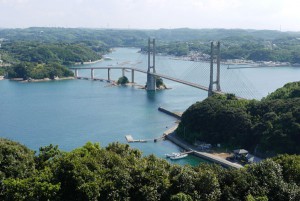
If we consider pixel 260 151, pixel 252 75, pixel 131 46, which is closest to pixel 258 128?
pixel 260 151

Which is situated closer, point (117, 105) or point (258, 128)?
point (258, 128)

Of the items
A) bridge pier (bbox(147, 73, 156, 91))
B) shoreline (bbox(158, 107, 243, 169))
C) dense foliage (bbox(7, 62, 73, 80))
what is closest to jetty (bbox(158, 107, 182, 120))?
shoreline (bbox(158, 107, 243, 169))

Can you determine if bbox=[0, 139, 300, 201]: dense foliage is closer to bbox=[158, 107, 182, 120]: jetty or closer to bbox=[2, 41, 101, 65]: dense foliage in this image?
bbox=[158, 107, 182, 120]: jetty

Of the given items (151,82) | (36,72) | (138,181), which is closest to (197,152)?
(138,181)

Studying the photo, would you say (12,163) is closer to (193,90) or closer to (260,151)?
(260,151)

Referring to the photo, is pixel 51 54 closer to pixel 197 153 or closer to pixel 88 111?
pixel 88 111

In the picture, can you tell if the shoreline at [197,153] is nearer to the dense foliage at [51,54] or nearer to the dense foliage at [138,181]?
the dense foliage at [138,181]

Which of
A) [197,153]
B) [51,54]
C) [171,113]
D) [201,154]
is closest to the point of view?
[201,154]
